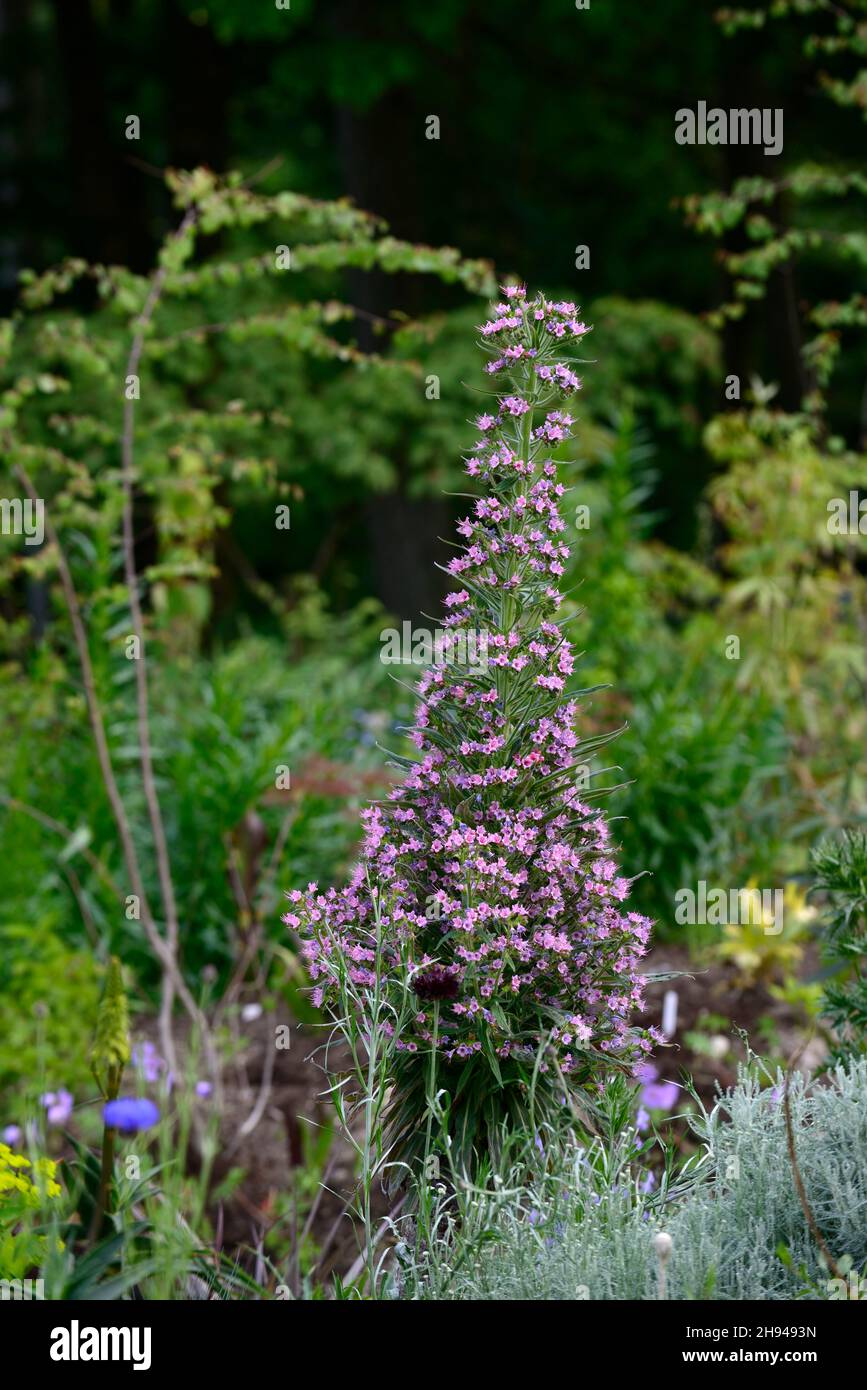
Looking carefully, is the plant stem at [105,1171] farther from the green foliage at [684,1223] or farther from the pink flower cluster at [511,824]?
the green foliage at [684,1223]

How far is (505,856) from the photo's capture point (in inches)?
110

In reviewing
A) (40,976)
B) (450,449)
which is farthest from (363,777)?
(450,449)

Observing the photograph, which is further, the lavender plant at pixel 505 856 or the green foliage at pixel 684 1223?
the lavender plant at pixel 505 856

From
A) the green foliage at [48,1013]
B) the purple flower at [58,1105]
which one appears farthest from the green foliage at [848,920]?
the green foliage at [48,1013]

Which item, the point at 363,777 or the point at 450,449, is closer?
the point at 363,777

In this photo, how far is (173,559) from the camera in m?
5.88

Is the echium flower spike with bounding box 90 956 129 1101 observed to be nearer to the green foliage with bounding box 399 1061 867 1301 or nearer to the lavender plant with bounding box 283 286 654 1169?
the lavender plant with bounding box 283 286 654 1169

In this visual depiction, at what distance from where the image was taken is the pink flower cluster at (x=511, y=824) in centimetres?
275

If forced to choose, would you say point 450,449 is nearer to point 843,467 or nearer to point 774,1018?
point 843,467

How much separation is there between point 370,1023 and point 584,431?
23.1 ft

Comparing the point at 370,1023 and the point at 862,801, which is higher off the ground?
the point at 862,801

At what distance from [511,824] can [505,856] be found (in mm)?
61

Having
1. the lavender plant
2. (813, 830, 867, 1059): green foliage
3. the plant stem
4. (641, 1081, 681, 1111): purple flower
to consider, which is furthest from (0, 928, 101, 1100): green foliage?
(813, 830, 867, 1059): green foliage

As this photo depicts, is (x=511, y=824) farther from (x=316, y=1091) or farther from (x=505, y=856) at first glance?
(x=316, y=1091)
